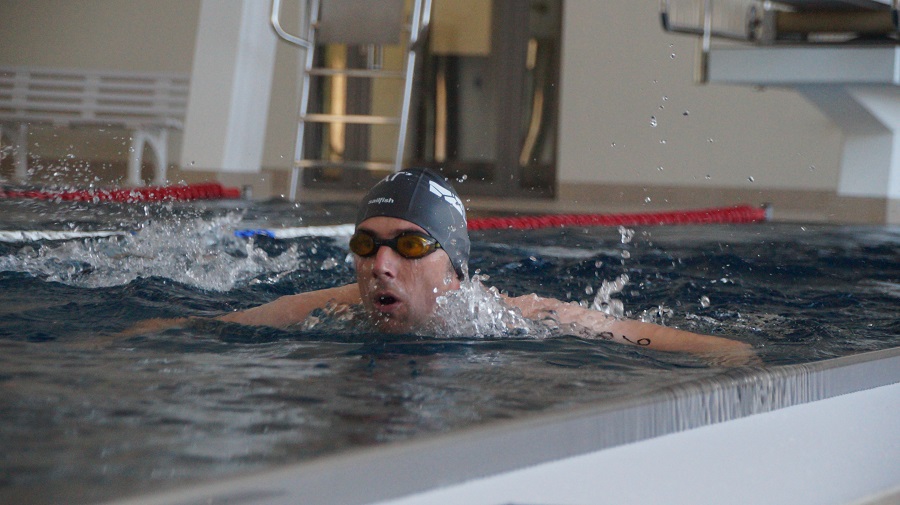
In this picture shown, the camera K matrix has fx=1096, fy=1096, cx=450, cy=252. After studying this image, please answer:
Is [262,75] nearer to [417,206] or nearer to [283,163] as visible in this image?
[283,163]

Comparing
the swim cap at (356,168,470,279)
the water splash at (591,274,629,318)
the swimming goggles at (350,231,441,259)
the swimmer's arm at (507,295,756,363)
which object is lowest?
the water splash at (591,274,629,318)

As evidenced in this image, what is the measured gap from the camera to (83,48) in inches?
476

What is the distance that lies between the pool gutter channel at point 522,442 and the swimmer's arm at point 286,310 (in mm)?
1215

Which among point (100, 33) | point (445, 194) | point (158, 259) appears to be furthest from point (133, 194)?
point (100, 33)

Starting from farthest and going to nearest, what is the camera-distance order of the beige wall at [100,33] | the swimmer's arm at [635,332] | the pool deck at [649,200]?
the beige wall at [100,33], the pool deck at [649,200], the swimmer's arm at [635,332]

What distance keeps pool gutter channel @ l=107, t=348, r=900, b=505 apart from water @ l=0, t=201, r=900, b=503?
0.05 metres

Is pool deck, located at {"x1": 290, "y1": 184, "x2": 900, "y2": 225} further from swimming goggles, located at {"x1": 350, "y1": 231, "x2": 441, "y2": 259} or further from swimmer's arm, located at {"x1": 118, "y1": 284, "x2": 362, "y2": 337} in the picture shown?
swimming goggles, located at {"x1": 350, "y1": 231, "x2": 441, "y2": 259}

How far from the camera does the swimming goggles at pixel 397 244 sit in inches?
96.9

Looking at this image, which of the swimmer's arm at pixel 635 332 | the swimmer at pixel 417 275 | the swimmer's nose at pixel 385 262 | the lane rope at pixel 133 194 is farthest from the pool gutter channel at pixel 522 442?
the lane rope at pixel 133 194

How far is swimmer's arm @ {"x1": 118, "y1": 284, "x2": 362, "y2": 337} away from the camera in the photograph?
2627 mm

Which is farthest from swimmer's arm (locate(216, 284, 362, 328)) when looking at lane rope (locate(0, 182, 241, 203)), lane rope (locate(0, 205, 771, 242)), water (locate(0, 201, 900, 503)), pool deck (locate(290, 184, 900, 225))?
pool deck (locate(290, 184, 900, 225))

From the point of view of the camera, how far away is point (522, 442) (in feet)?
4.62

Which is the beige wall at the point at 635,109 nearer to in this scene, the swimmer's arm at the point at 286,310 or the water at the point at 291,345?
the water at the point at 291,345

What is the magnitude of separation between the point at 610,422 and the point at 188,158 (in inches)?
272
